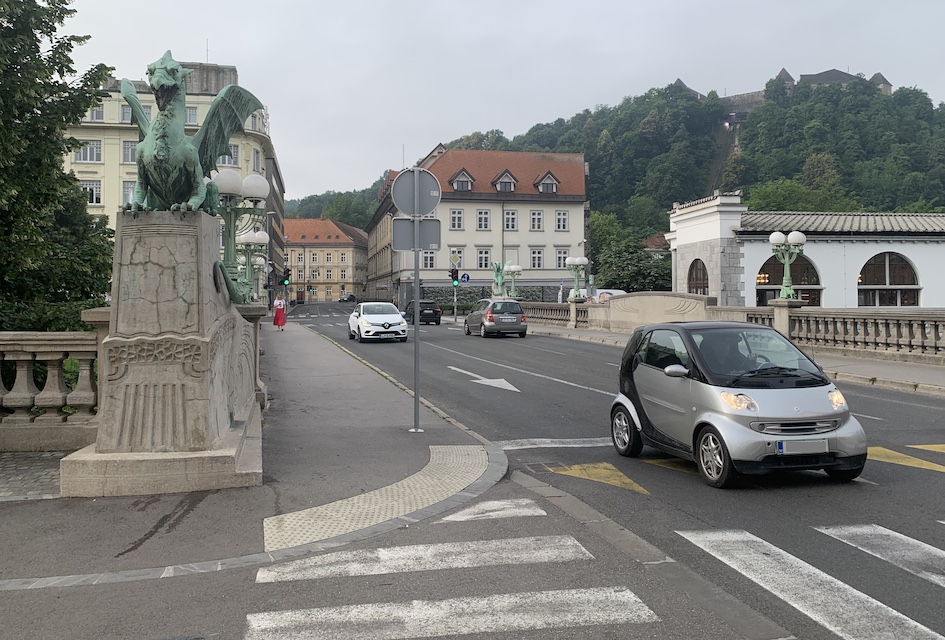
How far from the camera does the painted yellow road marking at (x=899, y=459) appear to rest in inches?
300

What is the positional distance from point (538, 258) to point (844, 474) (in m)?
78.2

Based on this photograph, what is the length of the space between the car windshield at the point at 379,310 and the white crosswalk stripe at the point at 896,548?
26.6m

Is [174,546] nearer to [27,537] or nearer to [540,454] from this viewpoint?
[27,537]

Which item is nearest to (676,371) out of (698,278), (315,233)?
(698,278)

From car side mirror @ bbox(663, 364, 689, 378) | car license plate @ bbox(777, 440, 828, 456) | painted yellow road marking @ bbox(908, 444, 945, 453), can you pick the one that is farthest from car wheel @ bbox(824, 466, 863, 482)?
painted yellow road marking @ bbox(908, 444, 945, 453)

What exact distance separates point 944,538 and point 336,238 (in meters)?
149

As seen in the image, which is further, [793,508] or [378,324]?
[378,324]

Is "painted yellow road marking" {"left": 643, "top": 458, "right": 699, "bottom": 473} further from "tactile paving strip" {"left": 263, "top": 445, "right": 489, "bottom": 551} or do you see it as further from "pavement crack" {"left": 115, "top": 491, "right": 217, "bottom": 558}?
"pavement crack" {"left": 115, "top": 491, "right": 217, "bottom": 558}

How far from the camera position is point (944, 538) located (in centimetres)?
521

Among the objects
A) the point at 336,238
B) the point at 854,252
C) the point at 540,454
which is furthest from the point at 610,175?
the point at 540,454

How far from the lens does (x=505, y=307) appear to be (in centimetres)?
3431

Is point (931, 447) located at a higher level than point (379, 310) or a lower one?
lower

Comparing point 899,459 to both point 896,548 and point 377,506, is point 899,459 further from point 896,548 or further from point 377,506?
point 377,506

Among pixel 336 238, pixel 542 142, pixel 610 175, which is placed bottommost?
pixel 336 238
